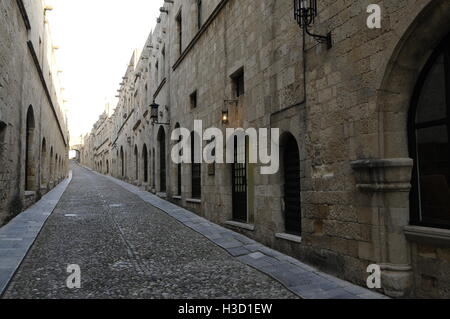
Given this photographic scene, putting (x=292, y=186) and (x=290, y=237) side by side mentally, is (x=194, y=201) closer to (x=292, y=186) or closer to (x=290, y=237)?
(x=292, y=186)

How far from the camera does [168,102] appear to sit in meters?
14.9

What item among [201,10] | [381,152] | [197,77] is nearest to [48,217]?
[197,77]

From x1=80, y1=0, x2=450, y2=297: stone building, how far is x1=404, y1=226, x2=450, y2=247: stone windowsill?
0.01 m

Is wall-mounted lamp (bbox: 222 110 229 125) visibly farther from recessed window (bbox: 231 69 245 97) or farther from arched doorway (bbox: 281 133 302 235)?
arched doorway (bbox: 281 133 302 235)

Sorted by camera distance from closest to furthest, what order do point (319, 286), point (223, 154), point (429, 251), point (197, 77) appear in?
point (429, 251) → point (319, 286) → point (223, 154) → point (197, 77)

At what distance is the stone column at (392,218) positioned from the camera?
4051mm

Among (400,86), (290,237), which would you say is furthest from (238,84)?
(400,86)

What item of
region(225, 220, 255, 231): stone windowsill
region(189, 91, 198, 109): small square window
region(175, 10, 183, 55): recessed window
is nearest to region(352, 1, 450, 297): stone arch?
region(225, 220, 255, 231): stone windowsill

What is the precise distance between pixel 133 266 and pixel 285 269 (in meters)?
2.36

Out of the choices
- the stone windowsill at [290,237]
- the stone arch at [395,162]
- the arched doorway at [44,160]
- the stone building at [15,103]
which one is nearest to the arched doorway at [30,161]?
the stone building at [15,103]

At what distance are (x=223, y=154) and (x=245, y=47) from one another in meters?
2.74

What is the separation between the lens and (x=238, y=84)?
8.92 metres

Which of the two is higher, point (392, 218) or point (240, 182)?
point (240, 182)
